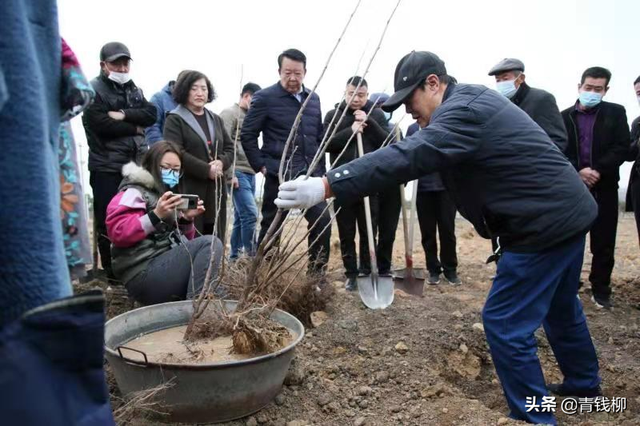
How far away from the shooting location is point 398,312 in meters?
3.78

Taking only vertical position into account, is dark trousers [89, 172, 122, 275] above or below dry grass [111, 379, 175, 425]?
above

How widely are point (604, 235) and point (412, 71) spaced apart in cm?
278

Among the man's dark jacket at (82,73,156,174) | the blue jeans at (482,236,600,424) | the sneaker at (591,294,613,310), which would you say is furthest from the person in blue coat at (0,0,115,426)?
the sneaker at (591,294,613,310)

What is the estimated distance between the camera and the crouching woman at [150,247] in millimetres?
3059

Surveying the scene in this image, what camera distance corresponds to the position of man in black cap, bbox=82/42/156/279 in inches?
155

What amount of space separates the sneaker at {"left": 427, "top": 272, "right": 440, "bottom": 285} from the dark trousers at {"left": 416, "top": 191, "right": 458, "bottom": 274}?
27 mm

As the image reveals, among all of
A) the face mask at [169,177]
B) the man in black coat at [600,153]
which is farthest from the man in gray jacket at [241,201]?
the man in black coat at [600,153]

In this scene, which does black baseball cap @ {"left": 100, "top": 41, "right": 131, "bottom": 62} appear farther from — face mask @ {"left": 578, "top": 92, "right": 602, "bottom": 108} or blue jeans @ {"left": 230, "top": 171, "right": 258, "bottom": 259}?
face mask @ {"left": 578, "top": 92, "right": 602, "bottom": 108}

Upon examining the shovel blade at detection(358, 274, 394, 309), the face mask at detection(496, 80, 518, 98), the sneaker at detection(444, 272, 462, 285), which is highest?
the face mask at detection(496, 80, 518, 98)

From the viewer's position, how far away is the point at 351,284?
460 centimetres

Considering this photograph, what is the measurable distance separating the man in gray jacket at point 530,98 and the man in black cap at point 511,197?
153cm

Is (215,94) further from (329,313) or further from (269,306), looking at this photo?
(269,306)

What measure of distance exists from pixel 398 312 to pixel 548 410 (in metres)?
1.44

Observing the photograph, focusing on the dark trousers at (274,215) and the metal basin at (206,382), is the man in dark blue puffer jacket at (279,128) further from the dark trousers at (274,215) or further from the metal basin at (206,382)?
the metal basin at (206,382)
